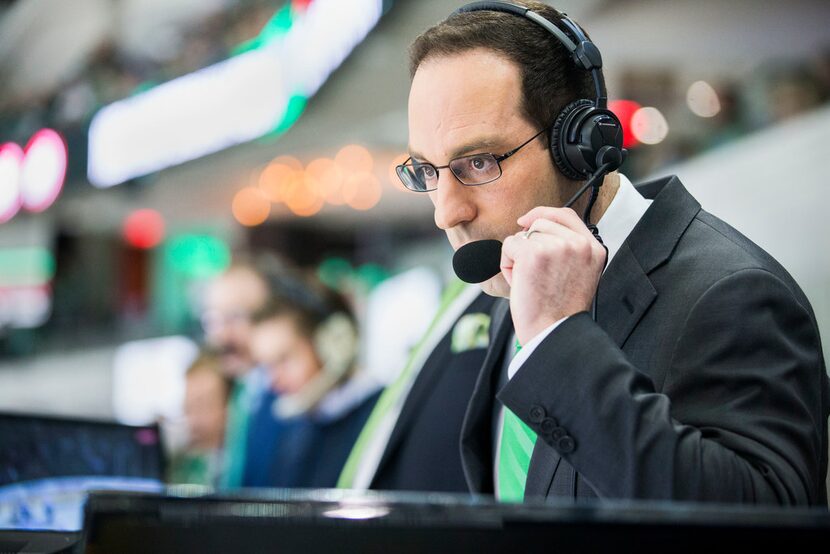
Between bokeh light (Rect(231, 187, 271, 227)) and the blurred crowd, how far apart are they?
7.31 metres

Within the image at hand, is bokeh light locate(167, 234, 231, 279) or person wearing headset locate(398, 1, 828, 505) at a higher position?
person wearing headset locate(398, 1, 828, 505)

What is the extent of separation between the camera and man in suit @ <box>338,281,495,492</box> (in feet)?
4.81

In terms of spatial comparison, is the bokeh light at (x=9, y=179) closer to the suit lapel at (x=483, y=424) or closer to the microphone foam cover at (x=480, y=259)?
the suit lapel at (x=483, y=424)

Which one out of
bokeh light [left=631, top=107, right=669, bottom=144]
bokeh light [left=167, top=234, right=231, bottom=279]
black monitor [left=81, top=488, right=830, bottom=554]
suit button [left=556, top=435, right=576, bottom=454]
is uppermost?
black monitor [left=81, top=488, right=830, bottom=554]

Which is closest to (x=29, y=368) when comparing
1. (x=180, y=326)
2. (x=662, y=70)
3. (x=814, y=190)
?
(x=180, y=326)

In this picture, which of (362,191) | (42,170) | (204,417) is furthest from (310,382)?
(42,170)

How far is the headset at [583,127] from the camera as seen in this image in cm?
111

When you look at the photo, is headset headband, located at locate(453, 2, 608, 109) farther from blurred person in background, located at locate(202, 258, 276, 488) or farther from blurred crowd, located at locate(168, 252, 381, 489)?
blurred person in background, located at locate(202, 258, 276, 488)

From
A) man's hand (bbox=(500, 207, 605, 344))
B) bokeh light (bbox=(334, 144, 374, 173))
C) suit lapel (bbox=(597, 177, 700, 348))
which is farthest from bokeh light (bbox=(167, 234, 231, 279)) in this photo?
man's hand (bbox=(500, 207, 605, 344))

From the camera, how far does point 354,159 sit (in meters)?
9.17

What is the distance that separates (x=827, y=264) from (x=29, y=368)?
898cm

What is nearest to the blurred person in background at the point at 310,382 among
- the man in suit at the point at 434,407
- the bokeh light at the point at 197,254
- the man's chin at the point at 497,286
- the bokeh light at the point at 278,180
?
the man in suit at the point at 434,407

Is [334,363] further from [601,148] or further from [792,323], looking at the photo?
[792,323]

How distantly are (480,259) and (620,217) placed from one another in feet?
0.69
